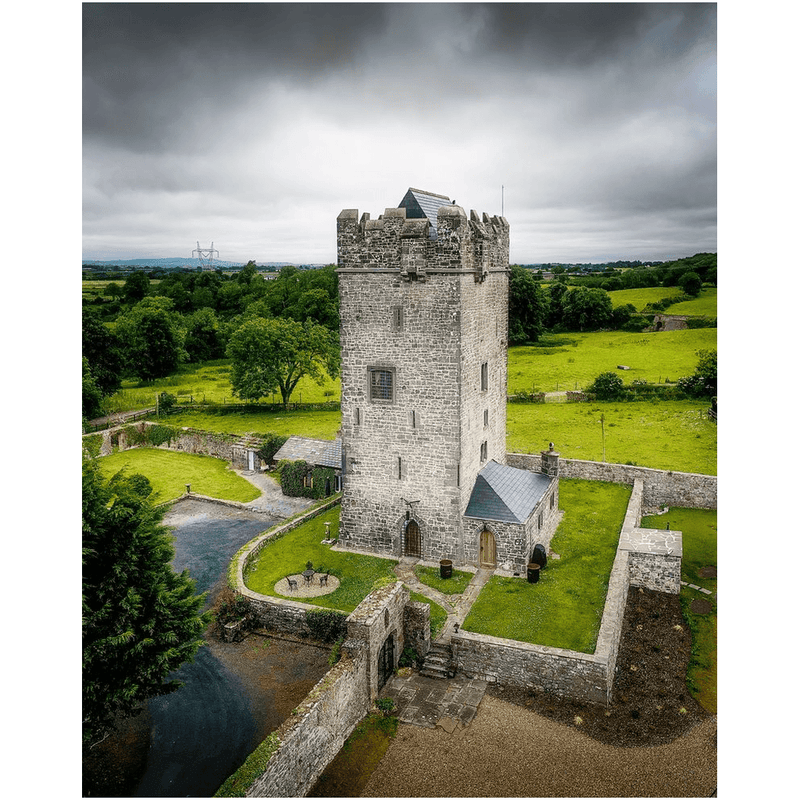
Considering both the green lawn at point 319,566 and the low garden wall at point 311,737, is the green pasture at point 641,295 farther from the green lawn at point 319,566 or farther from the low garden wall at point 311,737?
the low garden wall at point 311,737

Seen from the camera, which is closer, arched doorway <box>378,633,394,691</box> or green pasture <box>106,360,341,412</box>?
arched doorway <box>378,633,394,691</box>

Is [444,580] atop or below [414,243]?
below

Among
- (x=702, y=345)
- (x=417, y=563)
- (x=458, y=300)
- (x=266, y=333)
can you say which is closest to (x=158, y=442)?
(x=266, y=333)

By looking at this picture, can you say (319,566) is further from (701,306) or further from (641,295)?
(641,295)

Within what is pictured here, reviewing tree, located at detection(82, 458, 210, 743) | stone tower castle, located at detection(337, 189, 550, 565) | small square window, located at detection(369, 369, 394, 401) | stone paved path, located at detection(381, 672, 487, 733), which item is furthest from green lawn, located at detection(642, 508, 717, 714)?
tree, located at detection(82, 458, 210, 743)

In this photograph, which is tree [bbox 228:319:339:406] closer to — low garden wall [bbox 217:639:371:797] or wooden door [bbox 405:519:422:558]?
wooden door [bbox 405:519:422:558]

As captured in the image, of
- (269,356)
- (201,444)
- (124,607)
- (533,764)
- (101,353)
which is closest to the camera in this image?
(124,607)

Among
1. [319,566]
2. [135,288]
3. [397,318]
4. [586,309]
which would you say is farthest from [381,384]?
[135,288]

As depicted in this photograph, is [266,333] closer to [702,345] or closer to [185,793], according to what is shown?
[702,345]
